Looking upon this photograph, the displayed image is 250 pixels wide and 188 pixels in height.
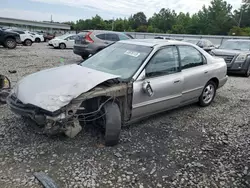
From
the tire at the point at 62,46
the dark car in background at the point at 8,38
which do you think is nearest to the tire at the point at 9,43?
the dark car in background at the point at 8,38

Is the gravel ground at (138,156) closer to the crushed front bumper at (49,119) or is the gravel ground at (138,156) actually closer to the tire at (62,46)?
the crushed front bumper at (49,119)

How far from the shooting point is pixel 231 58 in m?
9.28

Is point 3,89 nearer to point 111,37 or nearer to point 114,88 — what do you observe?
point 114,88

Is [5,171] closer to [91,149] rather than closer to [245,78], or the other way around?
[91,149]

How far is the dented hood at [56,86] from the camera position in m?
2.90

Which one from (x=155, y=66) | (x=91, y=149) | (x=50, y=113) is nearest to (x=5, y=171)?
(x=50, y=113)

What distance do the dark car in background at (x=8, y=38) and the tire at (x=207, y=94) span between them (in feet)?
45.8

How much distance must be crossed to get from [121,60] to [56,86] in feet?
4.39

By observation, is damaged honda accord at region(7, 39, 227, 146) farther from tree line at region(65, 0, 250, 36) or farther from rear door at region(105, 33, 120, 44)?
tree line at region(65, 0, 250, 36)

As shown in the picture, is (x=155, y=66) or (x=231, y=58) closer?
(x=155, y=66)

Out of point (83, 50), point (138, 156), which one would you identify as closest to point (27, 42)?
point (83, 50)

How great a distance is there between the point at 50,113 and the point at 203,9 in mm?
74668

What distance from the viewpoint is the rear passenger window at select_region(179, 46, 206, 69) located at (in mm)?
4527

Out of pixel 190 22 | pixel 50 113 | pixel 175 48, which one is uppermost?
pixel 190 22
